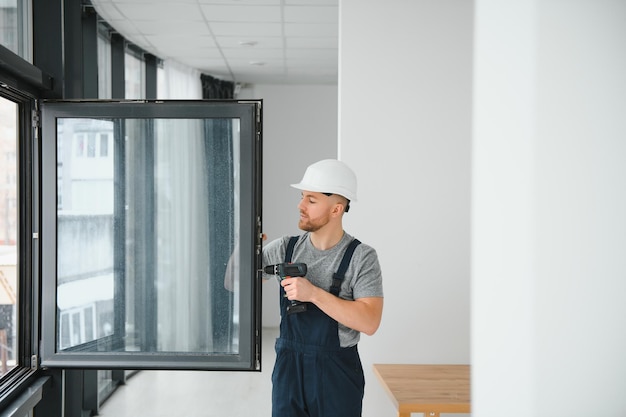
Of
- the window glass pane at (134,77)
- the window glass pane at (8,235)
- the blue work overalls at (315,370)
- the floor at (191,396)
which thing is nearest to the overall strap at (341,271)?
the blue work overalls at (315,370)

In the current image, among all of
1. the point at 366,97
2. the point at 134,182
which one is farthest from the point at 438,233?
the point at 134,182

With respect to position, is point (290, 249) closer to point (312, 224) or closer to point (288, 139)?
point (312, 224)

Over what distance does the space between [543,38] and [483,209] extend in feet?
0.55

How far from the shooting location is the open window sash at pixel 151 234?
2918mm

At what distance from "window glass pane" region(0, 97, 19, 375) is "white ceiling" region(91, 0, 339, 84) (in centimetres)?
156

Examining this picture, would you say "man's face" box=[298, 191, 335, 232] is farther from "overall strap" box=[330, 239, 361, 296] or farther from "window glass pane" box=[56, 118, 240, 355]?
"window glass pane" box=[56, 118, 240, 355]

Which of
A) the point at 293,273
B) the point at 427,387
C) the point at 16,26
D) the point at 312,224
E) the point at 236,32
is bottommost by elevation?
the point at 427,387

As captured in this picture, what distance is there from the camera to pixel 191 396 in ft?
16.1

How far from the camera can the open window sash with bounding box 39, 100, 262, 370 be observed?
9.57 feet

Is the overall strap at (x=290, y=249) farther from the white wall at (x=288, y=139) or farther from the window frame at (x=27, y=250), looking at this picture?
the white wall at (x=288, y=139)

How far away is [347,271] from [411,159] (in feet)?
4.21

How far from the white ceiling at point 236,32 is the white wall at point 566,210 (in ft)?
12.9

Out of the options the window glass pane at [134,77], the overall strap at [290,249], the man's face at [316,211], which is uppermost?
the window glass pane at [134,77]

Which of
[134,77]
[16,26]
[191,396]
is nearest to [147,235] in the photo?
[16,26]
